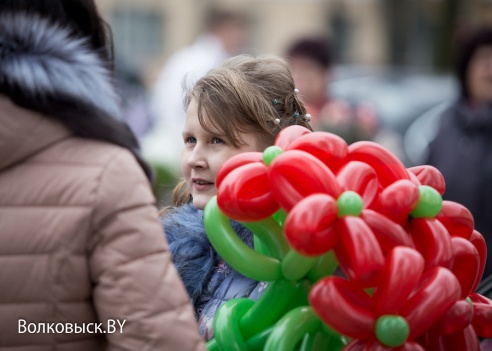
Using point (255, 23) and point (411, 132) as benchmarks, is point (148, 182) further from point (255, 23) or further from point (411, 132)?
point (255, 23)

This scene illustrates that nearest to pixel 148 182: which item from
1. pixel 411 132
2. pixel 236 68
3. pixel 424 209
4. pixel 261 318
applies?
pixel 261 318

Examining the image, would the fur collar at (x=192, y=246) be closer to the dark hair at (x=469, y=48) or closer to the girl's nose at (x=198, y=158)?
the girl's nose at (x=198, y=158)

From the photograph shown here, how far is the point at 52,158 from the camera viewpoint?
7.32 feet

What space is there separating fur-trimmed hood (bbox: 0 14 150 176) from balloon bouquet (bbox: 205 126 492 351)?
14.7 inches

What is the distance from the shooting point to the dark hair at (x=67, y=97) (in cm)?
222

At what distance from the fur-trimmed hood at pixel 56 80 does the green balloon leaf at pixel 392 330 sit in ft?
2.44

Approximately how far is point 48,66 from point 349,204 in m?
0.82

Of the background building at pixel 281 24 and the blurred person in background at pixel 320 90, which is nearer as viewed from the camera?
the blurred person in background at pixel 320 90

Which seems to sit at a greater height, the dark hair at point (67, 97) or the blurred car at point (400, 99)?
the dark hair at point (67, 97)

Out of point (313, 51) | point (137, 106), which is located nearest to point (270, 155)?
point (313, 51)

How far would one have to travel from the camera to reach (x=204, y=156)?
120 inches

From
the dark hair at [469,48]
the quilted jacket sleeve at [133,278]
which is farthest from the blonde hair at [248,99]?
the dark hair at [469,48]

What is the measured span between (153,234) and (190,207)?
1.05 metres

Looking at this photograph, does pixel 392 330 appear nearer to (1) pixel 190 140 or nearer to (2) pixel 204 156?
(2) pixel 204 156
